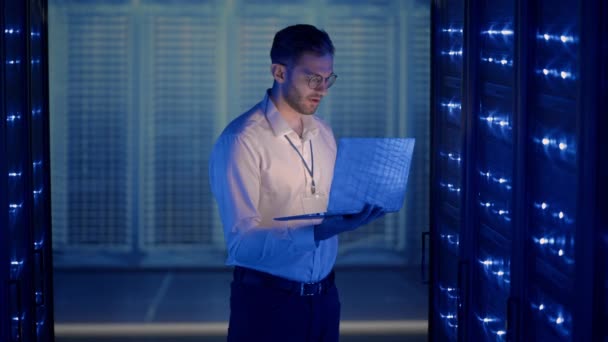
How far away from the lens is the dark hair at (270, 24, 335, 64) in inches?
102

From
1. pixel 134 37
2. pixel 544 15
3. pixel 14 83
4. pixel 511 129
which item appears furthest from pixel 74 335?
pixel 544 15

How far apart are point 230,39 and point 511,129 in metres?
4.79

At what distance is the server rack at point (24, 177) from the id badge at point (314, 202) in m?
1.15

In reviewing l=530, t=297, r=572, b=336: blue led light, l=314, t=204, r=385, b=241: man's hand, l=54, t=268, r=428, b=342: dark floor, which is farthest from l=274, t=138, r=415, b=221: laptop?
l=54, t=268, r=428, b=342: dark floor

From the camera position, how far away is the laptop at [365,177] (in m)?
2.38

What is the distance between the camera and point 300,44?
261 centimetres

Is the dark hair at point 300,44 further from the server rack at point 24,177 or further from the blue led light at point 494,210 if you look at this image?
the server rack at point 24,177

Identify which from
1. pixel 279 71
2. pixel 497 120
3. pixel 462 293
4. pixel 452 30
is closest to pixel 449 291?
pixel 462 293

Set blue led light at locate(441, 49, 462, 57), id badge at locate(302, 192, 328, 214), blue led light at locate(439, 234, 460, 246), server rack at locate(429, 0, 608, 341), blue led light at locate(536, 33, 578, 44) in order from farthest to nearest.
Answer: blue led light at locate(439, 234, 460, 246) → blue led light at locate(441, 49, 462, 57) → id badge at locate(302, 192, 328, 214) → blue led light at locate(536, 33, 578, 44) → server rack at locate(429, 0, 608, 341)

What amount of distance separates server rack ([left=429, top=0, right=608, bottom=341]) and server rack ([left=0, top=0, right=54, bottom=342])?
5.39 ft

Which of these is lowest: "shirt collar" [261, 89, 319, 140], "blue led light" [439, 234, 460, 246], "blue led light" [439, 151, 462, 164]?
"blue led light" [439, 234, 460, 246]

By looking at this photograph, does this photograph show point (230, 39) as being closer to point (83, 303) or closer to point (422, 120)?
point (422, 120)

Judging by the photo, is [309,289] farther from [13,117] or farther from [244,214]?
[13,117]

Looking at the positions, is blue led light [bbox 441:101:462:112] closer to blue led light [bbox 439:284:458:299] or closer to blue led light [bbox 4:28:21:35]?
blue led light [bbox 439:284:458:299]
